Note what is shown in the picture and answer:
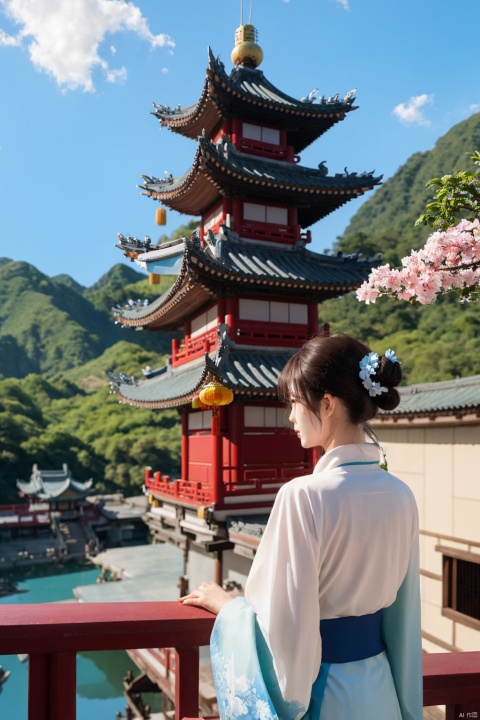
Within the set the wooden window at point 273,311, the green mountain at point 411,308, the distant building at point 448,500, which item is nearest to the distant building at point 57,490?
the green mountain at point 411,308

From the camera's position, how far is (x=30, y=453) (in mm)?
45062

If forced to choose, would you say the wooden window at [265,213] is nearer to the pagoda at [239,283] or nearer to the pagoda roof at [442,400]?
the pagoda at [239,283]

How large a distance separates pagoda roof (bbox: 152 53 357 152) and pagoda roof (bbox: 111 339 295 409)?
4989mm

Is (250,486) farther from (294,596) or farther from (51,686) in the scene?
(294,596)

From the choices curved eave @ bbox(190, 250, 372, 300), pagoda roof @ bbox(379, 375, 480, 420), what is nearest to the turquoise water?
curved eave @ bbox(190, 250, 372, 300)

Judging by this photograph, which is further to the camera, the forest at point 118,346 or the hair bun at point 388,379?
the forest at point 118,346

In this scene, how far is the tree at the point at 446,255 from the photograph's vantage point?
3428 mm

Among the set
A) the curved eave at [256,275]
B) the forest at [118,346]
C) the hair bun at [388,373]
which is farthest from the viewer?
the forest at [118,346]

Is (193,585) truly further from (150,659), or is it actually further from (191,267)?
(191,267)

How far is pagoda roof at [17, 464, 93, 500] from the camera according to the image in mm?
35781

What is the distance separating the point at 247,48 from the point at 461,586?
42.7 feet

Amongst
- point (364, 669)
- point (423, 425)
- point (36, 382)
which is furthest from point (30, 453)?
point (364, 669)

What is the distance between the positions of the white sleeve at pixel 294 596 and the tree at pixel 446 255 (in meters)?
2.65

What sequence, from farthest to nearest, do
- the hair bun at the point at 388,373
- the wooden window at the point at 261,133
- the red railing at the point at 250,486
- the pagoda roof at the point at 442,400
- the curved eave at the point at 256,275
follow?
the wooden window at the point at 261,133, the red railing at the point at 250,486, the curved eave at the point at 256,275, the pagoda roof at the point at 442,400, the hair bun at the point at 388,373
